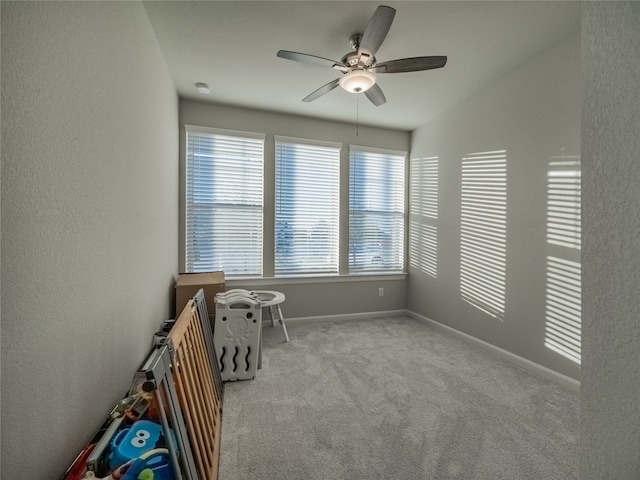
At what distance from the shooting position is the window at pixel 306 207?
359 cm

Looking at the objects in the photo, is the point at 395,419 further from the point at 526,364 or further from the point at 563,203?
the point at 563,203

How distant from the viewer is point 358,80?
7.01 ft

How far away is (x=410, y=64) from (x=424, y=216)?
2.20 metres

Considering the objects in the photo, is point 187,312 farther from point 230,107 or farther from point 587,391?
point 230,107

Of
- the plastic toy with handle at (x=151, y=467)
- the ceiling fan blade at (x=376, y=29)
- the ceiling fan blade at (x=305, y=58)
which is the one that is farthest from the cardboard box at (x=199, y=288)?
the ceiling fan blade at (x=376, y=29)

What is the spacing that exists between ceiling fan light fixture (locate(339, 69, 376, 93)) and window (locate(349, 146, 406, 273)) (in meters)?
1.66

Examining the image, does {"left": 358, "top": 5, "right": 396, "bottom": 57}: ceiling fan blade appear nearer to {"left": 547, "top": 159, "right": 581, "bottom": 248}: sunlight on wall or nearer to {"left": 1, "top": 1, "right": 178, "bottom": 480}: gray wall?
{"left": 1, "top": 1, "right": 178, "bottom": 480}: gray wall

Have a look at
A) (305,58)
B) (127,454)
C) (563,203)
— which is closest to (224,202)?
(305,58)

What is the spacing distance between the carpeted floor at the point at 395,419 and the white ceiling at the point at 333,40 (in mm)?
2611

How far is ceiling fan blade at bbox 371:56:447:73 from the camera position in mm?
1902

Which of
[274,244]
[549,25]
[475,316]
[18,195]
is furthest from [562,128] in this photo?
[18,195]

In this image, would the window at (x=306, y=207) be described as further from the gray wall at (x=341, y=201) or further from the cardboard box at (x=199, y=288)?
the cardboard box at (x=199, y=288)

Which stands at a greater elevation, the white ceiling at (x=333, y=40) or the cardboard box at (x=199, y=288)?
the white ceiling at (x=333, y=40)

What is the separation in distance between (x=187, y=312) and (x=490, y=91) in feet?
10.8
